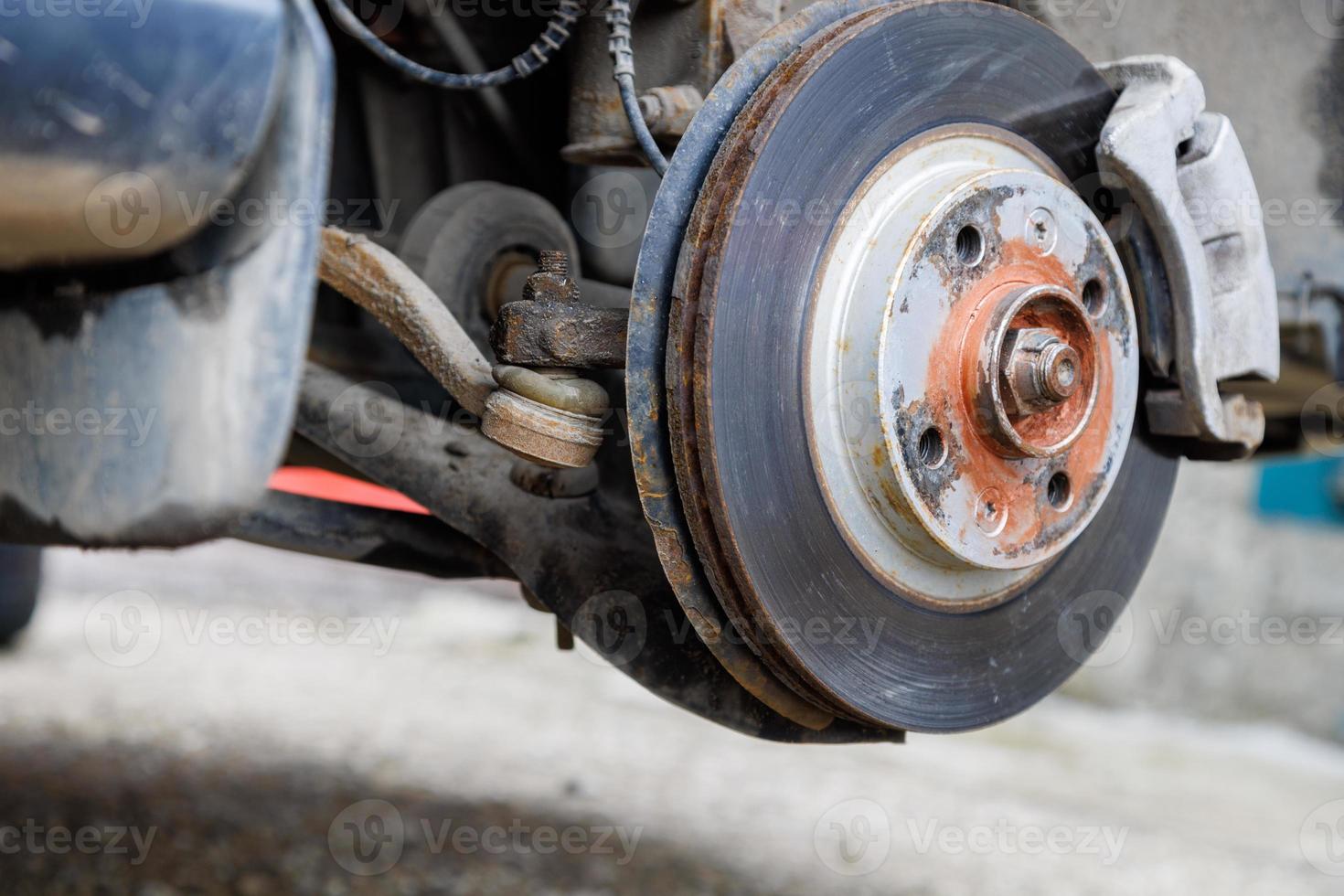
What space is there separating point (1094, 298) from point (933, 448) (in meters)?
0.20

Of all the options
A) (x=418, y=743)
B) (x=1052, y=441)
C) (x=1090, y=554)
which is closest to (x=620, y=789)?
(x=418, y=743)

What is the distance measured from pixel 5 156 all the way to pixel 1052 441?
26.9 inches

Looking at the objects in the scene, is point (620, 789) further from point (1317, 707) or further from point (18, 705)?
point (1317, 707)

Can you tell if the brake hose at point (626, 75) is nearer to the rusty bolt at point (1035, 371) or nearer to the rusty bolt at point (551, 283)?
the rusty bolt at point (551, 283)

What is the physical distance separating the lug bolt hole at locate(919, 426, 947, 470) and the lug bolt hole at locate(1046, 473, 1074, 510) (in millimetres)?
117

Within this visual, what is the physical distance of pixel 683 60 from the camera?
972mm

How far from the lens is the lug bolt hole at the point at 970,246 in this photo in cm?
86

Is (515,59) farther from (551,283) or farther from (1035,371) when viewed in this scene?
(1035,371)

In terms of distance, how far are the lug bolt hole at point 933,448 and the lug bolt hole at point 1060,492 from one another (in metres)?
0.12

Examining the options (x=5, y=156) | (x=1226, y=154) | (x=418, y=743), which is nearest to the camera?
(x=5, y=156)

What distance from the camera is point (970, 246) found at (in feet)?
2.87

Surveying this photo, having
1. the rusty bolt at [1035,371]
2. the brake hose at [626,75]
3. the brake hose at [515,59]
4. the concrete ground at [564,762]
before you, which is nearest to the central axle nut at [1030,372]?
the rusty bolt at [1035,371]

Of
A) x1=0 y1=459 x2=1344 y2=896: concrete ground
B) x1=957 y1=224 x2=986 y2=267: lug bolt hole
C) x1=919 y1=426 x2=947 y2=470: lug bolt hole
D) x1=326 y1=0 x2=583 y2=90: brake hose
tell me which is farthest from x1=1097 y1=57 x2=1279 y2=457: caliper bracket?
x1=0 y1=459 x2=1344 y2=896: concrete ground

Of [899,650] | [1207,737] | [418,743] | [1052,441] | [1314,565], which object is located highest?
[1052,441]
